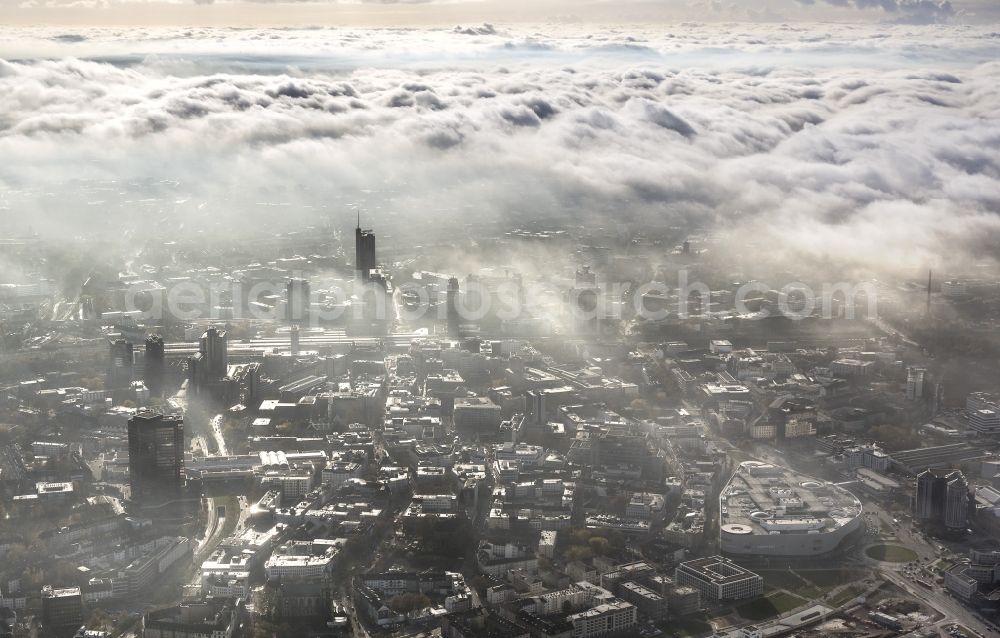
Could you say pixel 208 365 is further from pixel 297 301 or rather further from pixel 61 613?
pixel 61 613

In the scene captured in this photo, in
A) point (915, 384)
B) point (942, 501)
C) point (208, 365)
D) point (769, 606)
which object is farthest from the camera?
point (208, 365)

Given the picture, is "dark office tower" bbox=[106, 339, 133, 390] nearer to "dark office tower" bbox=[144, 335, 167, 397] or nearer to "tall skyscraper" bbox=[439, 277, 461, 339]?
"dark office tower" bbox=[144, 335, 167, 397]

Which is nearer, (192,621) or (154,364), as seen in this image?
(192,621)

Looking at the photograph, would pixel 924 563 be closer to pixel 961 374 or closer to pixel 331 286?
pixel 961 374

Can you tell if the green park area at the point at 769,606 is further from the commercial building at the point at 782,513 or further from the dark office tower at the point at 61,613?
the dark office tower at the point at 61,613

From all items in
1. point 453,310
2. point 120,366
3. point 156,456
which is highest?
point 156,456

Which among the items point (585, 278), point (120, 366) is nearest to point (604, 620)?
point (120, 366)
